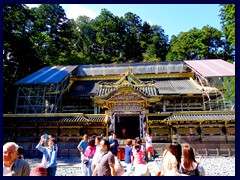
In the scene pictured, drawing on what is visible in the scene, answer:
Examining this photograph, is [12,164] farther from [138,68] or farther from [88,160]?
[138,68]

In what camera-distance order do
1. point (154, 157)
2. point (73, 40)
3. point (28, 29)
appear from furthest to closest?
1. point (73, 40)
2. point (28, 29)
3. point (154, 157)

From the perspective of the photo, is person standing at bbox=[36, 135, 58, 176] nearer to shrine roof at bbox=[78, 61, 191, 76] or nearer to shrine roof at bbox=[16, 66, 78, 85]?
shrine roof at bbox=[16, 66, 78, 85]

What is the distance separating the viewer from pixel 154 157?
1236 centimetres

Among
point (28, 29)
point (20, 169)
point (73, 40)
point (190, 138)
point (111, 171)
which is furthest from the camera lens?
point (73, 40)

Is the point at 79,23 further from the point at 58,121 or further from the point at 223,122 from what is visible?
the point at 223,122

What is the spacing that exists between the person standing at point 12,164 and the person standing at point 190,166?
8.86ft

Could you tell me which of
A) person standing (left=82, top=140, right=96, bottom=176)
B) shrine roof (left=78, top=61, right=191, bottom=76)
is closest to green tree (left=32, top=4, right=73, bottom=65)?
shrine roof (left=78, top=61, right=191, bottom=76)

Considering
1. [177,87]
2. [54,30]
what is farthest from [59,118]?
[54,30]

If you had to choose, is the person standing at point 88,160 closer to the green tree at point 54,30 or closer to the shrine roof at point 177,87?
the shrine roof at point 177,87

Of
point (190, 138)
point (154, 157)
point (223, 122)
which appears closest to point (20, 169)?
point (154, 157)

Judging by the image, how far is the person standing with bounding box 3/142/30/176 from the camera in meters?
3.63

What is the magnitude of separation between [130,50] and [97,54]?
6.22m

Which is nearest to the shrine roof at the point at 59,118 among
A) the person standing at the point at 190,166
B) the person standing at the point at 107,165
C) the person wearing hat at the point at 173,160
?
the person standing at the point at 107,165

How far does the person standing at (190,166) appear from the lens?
3.68 metres
